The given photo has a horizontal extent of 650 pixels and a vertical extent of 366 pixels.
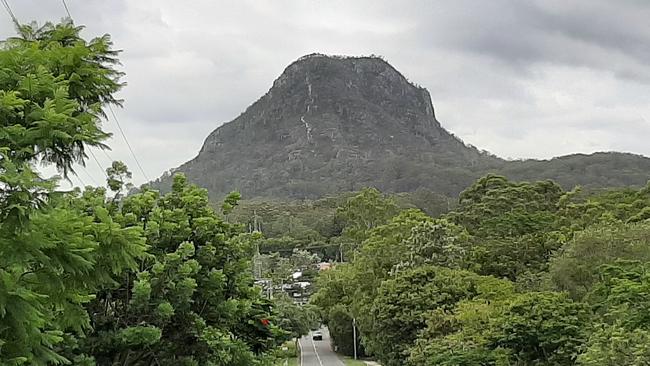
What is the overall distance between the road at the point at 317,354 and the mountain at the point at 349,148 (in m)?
41.6

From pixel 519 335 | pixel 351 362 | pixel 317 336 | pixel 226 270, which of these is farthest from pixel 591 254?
pixel 317 336

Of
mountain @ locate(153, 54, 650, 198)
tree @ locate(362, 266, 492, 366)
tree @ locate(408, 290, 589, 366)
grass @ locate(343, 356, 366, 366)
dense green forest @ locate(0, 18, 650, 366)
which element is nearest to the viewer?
dense green forest @ locate(0, 18, 650, 366)

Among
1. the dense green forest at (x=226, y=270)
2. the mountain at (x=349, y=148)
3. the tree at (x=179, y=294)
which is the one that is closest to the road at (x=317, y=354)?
the dense green forest at (x=226, y=270)

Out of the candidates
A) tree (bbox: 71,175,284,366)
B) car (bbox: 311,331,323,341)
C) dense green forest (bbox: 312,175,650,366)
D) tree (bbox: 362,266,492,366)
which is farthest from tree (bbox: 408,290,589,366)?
car (bbox: 311,331,323,341)

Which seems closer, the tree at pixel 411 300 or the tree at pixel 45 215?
the tree at pixel 45 215

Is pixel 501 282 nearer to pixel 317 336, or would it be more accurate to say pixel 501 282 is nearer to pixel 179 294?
pixel 179 294

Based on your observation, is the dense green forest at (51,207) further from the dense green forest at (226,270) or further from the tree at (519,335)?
the tree at (519,335)

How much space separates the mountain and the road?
41585mm

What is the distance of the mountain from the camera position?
11338 centimetres

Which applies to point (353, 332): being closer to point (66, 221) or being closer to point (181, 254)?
point (181, 254)

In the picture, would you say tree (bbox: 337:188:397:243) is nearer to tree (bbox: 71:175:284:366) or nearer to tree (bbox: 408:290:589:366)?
tree (bbox: 408:290:589:366)

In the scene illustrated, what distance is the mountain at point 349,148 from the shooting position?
372 ft

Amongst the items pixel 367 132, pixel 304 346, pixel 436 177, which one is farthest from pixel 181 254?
pixel 367 132

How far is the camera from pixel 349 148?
13612 cm
